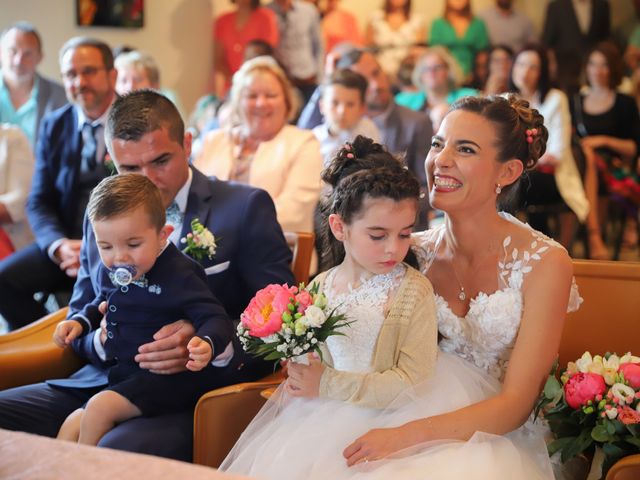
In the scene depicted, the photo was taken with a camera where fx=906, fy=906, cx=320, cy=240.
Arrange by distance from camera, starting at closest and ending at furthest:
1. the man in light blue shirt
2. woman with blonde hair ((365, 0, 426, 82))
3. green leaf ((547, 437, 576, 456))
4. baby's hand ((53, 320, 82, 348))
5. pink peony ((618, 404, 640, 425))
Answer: pink peony ((618, 404, 640, 425)) → green leaf ((547, 437, 576, 456)) → baby's hand ((53, 320, 82, 348)) → the man in light blue shirt → woman with blonde hair ((365, 0, 426, 82))

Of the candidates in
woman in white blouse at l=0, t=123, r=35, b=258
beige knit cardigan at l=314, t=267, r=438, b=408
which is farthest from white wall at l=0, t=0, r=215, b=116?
beige knit cardigan at l=314, t=267, r=438, b=408

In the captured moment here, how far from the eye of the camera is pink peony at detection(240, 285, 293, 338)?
2.05 m

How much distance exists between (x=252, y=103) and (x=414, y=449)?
A: 9.71 ft

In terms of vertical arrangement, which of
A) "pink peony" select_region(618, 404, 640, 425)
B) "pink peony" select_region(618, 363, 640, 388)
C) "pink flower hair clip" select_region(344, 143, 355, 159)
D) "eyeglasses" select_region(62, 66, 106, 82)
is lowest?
"pink peony" select_region(618, 404, 640, 425)

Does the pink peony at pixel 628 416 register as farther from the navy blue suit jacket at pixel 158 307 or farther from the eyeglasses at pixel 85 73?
the eyeglasses at pixel 85 73

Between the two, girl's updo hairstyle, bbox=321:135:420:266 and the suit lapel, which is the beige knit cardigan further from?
the suit lapel

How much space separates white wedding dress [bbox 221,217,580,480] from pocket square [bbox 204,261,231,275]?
58 cm

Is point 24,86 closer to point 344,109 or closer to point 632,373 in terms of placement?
point 344,109

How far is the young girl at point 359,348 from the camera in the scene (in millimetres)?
2238

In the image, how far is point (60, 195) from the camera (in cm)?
419

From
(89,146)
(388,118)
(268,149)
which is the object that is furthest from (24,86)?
(388,118)

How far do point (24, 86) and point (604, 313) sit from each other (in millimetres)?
4376

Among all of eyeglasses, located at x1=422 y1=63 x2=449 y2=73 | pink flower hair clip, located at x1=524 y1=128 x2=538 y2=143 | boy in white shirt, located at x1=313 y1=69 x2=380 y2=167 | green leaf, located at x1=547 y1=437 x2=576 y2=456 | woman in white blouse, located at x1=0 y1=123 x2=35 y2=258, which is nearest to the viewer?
green leaf, located at x1=547 y1=437 x2=576 y2=456

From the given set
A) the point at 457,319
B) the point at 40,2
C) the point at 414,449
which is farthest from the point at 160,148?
the point at 40,2
